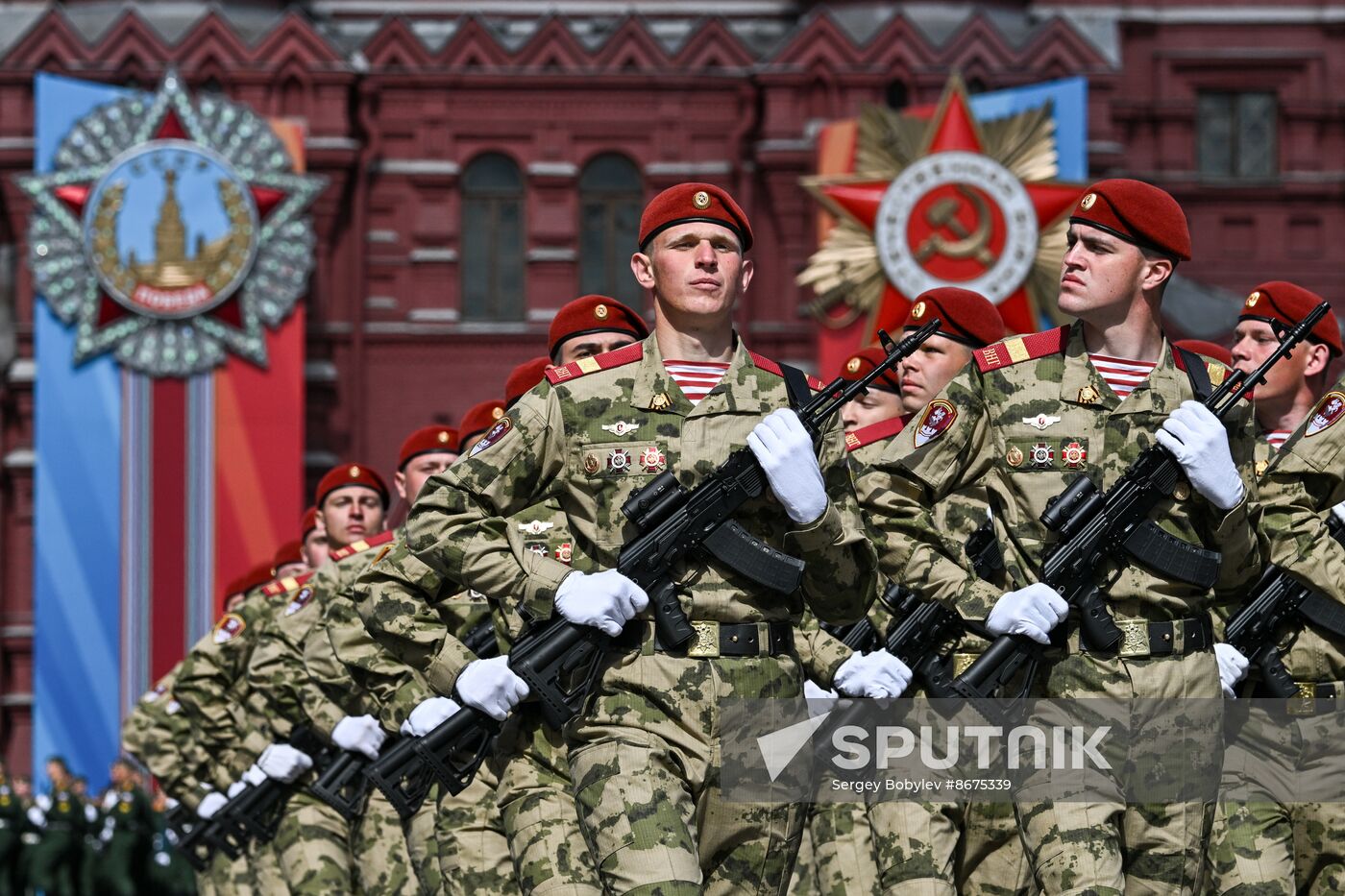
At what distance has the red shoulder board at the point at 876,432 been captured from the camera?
9.31 m

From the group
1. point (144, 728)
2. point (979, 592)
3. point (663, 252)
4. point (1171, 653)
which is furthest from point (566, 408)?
point (144, 728)

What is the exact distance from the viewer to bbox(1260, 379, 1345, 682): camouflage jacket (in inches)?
311

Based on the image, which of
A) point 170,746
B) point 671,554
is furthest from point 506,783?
point 170,746

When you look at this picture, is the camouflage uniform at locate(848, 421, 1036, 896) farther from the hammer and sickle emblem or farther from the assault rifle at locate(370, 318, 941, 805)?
the hammer and sickle emblem

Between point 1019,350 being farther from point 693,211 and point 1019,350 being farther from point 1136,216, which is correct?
point 693,211

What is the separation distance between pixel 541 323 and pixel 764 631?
2012cm

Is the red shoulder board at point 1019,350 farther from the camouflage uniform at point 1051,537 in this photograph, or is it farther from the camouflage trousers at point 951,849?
the camouflage trousers at point 951,849

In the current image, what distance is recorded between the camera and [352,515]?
1259cm

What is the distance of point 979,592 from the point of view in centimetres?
719

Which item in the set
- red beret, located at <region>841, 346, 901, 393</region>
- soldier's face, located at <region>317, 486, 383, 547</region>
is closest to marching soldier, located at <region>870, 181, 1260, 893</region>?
red beret, located at <region>841, 346, 901, 393</region>

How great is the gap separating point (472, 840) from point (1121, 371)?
10.6ft

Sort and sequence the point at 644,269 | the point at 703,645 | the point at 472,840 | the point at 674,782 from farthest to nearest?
1. the point at 472,840
2. the point at 644,269
3. the point at 703,645
4. the point at 674,782

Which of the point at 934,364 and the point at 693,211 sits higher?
the point at 693,211

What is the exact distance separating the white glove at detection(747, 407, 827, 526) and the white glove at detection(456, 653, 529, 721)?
3.20 feet
